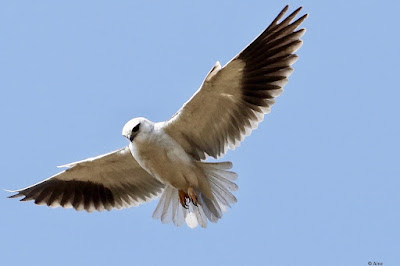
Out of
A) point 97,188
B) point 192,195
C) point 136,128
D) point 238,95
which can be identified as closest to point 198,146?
point 192,195

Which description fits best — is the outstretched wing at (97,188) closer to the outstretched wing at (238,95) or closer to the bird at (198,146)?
the bird at (198,146)

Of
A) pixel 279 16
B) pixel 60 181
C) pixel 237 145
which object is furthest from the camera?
pixel 60 181

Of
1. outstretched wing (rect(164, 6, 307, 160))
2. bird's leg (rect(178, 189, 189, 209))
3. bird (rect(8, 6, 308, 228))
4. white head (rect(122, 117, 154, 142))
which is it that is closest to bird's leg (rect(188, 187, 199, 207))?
bird (rect(8, 6, 308, 228))

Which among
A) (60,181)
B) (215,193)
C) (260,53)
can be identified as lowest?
(215,193)

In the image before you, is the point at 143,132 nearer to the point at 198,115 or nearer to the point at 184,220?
the point at 198,115

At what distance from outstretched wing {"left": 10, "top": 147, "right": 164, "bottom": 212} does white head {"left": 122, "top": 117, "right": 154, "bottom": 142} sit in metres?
1.21

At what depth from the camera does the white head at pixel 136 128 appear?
31.1ft

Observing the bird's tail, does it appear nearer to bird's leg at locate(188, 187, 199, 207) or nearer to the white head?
bird's leg at locate(188, 187, 199, 207)

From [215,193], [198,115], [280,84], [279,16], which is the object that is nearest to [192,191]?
[215,193]

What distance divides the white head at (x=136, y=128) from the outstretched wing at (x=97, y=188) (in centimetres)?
121

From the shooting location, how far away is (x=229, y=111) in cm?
991

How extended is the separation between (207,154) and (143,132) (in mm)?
944

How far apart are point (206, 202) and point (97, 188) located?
4.94 feet

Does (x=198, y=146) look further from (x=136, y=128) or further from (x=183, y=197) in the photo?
(x=136, y=128)
